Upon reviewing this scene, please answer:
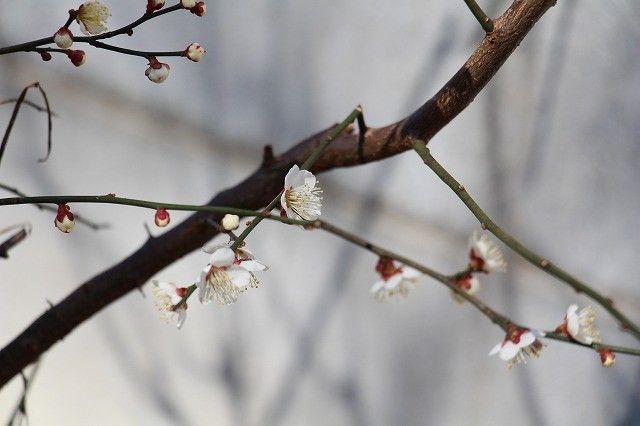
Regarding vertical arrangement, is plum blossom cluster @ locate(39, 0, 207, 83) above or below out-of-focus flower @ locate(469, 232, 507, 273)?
below

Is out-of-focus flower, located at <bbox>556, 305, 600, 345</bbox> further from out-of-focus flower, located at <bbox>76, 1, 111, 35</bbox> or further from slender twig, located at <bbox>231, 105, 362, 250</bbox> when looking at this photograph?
out-of-focus flower, located at <bbox>76, 1, 111, 35</bbox>

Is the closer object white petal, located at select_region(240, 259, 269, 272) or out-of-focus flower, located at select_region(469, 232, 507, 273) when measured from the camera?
white petal, located at select_region(240, 259, 269, 272)

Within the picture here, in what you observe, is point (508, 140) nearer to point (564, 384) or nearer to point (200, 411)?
point (564, 384)

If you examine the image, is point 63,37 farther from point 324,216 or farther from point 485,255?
point 324,216

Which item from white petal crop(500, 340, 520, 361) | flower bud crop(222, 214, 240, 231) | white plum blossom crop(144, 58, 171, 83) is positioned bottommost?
flower bud crop(222, 214, 240, 231)

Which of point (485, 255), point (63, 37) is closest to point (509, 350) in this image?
point (485, 255)

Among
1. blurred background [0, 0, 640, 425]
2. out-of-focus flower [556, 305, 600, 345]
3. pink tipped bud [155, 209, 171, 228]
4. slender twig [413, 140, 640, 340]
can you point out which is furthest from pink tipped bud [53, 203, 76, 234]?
blurred background [0, 0, 640, 425]

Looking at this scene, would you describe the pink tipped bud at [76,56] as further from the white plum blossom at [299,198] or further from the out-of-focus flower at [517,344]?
the out-of-focus flower at [517,344]

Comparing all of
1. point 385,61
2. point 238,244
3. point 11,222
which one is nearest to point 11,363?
point 238,244
